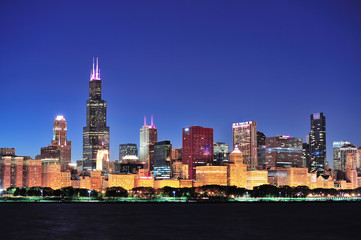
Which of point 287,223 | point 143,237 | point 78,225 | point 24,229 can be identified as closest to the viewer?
point 143,237

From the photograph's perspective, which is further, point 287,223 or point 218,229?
point 287,223

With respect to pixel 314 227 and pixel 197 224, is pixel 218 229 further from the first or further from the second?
pixel 314 227

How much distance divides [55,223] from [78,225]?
9.40 meters

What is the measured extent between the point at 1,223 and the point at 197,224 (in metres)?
44.6

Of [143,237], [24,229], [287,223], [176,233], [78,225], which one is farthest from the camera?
[287,223]

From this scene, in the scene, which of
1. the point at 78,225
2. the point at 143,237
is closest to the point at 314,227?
the point at 143,237

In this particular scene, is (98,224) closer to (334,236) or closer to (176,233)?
(176,233)

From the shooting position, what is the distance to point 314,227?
11538 centimetres

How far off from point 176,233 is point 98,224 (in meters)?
25.8

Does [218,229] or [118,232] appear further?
[218,229]

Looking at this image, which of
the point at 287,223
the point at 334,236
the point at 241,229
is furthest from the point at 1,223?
the point at 334,236

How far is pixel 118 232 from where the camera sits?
103 metres

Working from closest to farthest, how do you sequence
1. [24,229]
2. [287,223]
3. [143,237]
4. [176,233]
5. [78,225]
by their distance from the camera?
1. [143,237]
2. [176,233]
3. [24,229]
4. [78,225]
5. [287,223]

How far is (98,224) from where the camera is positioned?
4742 inches
